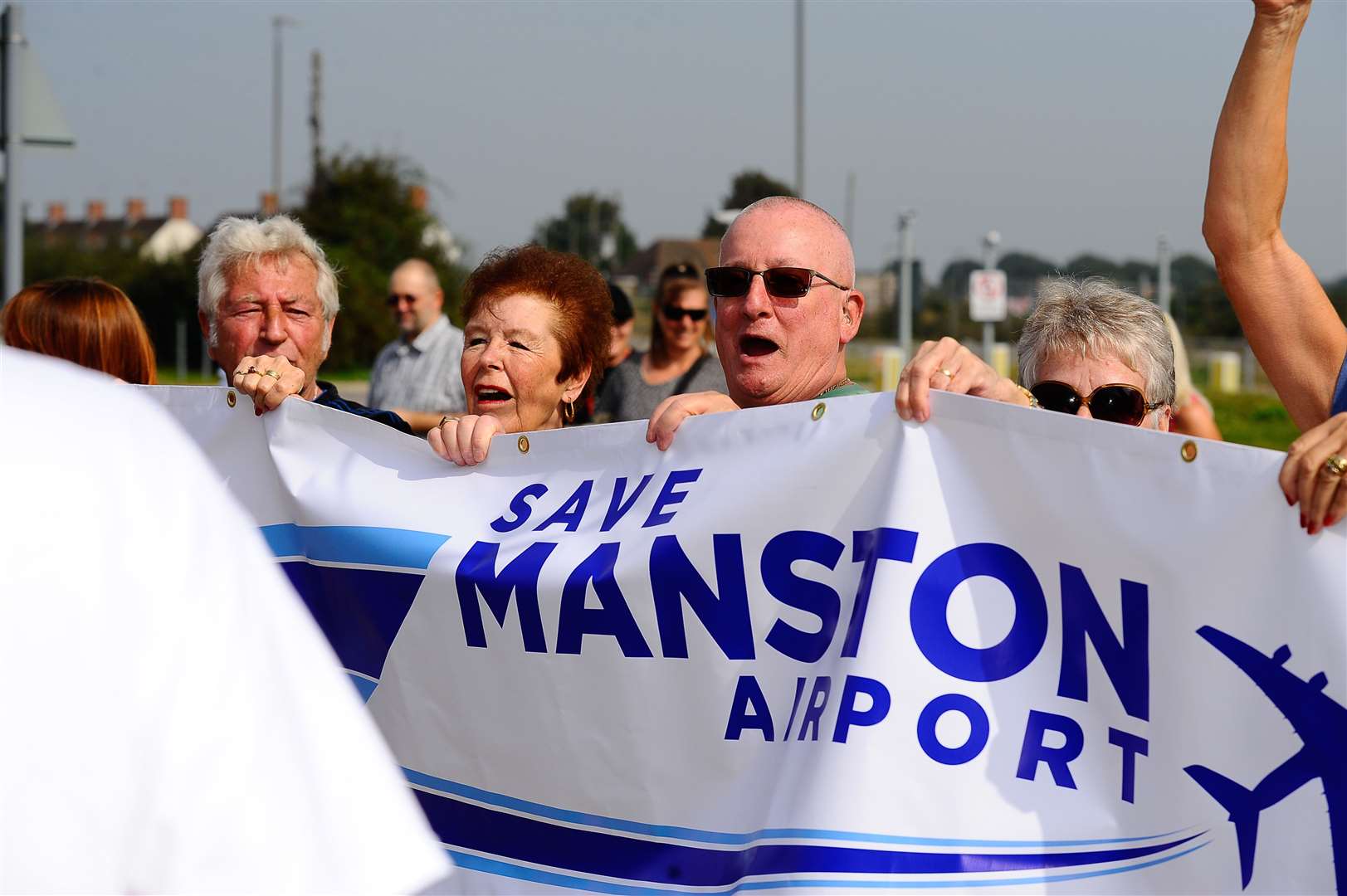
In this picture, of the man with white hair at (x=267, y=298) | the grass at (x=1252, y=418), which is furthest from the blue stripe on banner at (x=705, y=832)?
the grass at (x=1252, y=418)

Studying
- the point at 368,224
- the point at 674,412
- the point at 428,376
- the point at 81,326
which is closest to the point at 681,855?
the point at 674,412

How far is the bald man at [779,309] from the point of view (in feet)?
9.56

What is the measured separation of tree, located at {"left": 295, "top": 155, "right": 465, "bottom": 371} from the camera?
143 feet

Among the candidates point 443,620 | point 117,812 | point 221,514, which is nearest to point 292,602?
point 221,514

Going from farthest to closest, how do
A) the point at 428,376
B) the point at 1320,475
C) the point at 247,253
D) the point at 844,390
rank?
the point at 428,376
the point at 247,253
the point at 844,390
the point at 1320,475

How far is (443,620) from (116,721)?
1816 millimetres

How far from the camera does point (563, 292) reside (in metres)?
3.28

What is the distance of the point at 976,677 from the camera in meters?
2.12

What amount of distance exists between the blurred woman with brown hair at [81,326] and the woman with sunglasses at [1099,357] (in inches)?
98.9

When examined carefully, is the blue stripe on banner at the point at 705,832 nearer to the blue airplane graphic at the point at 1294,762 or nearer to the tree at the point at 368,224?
the blue airplane graphic at the point at 1294,762

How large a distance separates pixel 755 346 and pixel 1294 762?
4.57ft

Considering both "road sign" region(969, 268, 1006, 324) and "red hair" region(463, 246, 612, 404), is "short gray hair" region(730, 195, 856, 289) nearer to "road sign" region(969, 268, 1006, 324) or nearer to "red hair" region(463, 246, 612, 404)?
"red hair" region(463, 246, 612, 404)

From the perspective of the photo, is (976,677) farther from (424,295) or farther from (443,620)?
(424,295)

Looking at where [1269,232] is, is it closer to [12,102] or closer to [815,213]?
[815,213]
